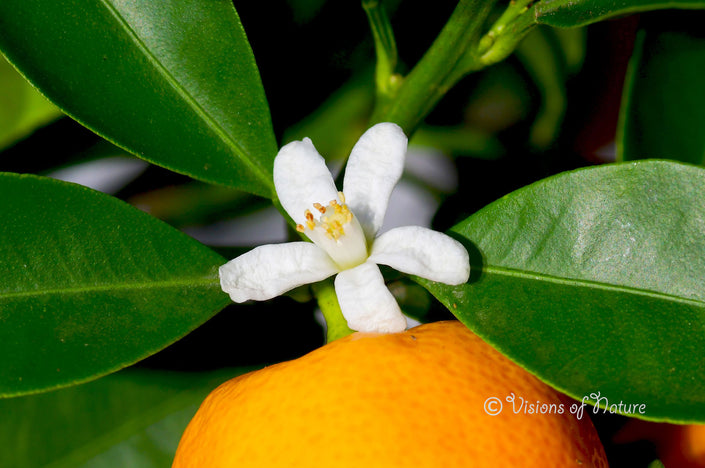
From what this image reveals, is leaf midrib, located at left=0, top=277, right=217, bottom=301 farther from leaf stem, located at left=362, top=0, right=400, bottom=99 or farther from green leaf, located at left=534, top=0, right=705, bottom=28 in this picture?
green leaf, located at left=534, top=0, right=705, bottom=28

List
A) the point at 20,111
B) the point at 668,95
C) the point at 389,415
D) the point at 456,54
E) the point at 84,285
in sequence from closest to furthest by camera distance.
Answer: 1. the point at 389,415
2. the point at 84,285
3. the point at 456,54
4. the point at 668,95
5. the point at 20,111

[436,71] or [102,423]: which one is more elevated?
[436,71]

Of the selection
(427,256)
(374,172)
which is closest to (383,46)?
(374,172)

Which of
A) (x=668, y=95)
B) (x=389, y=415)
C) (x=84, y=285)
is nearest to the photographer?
(x=389, y=415)

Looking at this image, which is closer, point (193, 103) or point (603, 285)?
point (603, 285)

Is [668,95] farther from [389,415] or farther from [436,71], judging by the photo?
[389,415]

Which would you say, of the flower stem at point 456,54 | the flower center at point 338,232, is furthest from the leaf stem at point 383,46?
the flower center at point 338,232

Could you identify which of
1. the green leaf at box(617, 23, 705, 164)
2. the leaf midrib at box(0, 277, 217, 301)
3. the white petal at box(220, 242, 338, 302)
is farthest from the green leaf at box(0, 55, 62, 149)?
the green leaf at box(617, 23, 705, 164)

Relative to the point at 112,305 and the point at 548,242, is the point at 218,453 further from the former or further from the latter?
the point at 548,242
